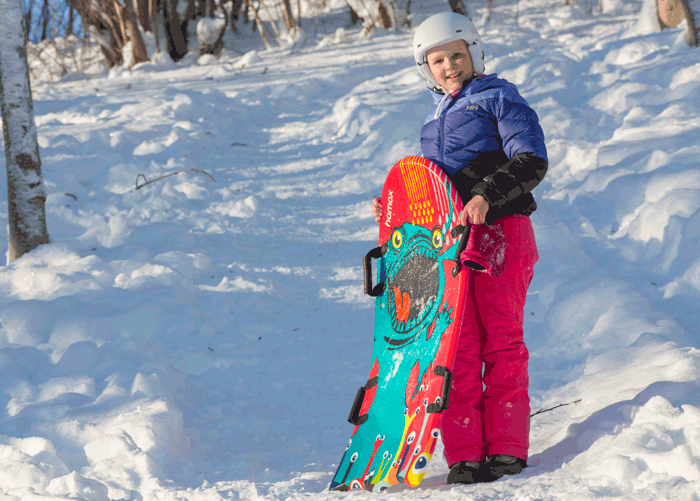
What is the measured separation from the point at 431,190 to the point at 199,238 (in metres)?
2.95

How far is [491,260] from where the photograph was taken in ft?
6.63

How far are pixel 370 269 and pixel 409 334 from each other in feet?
1.32

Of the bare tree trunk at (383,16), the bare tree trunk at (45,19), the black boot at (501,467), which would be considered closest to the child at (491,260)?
the black boot at (501,467)

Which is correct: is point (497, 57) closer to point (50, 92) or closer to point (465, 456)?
point (50, 92)

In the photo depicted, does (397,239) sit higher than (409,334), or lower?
higher

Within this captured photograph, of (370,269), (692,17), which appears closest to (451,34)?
(370,269)

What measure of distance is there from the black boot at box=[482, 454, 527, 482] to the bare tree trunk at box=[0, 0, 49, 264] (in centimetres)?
397

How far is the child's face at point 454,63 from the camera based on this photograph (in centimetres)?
223

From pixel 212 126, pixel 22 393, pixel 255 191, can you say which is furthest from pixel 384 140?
pixel 22 393

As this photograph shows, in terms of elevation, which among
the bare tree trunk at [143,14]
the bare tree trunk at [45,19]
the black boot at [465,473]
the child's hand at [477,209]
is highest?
the bare tree trunk at [45,19]

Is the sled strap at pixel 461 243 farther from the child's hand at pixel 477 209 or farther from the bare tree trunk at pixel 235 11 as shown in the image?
the bare tree trunk at pixel 235 11

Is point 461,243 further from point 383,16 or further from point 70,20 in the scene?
point 70,20

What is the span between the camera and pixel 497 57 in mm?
9672

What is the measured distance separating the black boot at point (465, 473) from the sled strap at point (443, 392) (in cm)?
23
